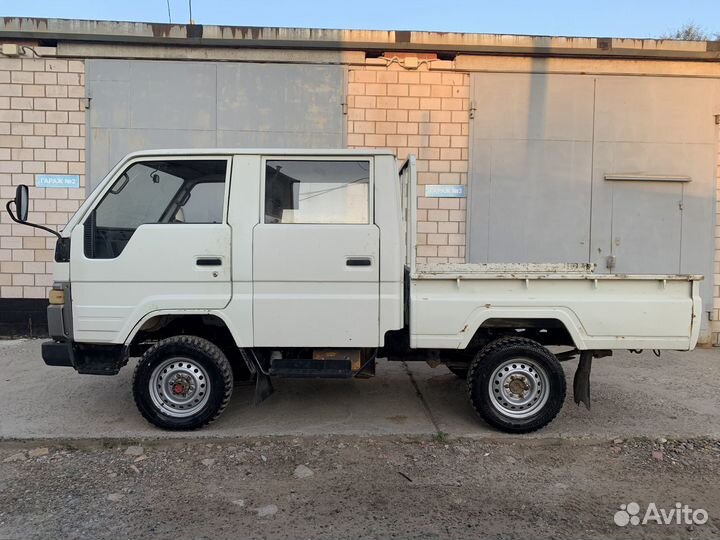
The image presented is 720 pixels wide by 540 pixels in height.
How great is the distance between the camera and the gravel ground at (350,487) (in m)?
3.00

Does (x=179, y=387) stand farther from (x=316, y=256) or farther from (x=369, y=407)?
(x=369, y=407)

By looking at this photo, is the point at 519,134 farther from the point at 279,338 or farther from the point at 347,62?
the point at 279,338

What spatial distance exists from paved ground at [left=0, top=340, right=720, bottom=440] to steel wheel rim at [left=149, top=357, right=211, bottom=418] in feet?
0.71

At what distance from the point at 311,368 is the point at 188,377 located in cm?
101

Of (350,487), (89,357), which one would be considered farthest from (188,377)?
(350,487)

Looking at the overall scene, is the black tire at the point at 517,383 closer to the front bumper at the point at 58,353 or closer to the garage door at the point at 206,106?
the front bumper at the point at 58,353

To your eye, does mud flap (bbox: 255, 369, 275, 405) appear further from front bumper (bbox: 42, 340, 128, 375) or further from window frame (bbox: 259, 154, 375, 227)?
window frame (bbox: 259, 154, 375, 227)

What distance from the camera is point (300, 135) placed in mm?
8062

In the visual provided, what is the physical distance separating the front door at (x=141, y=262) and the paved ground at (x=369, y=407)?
1.04 m

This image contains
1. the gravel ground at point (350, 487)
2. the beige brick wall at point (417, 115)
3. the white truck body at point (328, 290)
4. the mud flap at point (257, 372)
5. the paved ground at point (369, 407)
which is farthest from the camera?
the beige brick wall at point (417, 115)

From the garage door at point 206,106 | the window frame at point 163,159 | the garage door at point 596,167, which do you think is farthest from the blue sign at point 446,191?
the window frame at point 163,159

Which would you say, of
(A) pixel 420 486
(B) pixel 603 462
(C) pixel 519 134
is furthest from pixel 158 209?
(C) pixel 519 134

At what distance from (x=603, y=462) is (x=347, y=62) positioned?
6.49 m

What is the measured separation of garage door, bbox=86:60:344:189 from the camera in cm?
791
